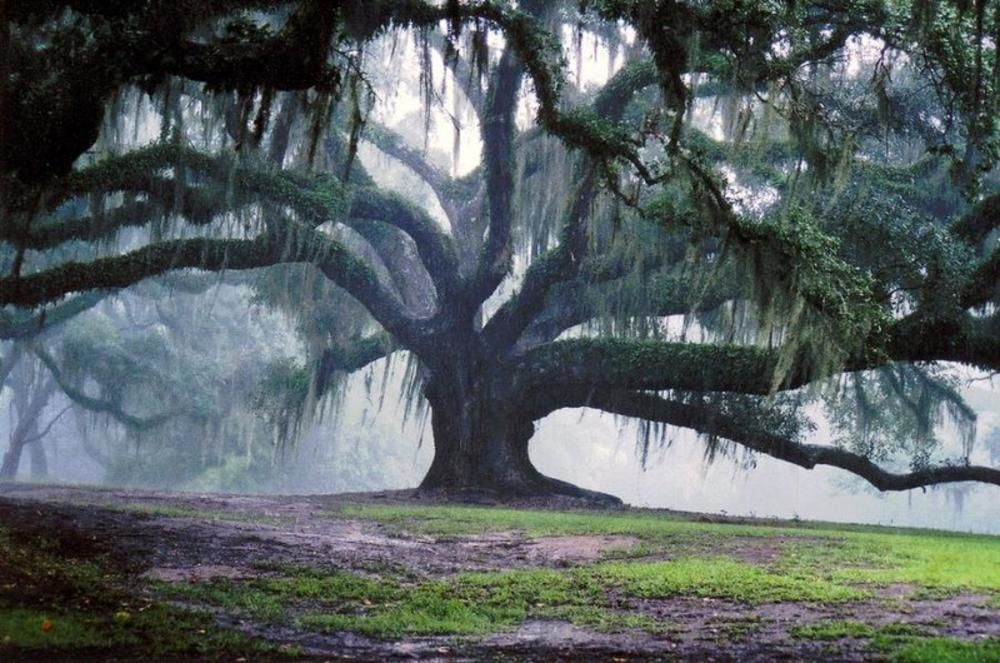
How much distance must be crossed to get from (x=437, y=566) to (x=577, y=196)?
24.3 ft

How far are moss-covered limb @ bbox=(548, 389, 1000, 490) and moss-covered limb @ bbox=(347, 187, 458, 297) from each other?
3.26 metres

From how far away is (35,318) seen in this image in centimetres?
2352

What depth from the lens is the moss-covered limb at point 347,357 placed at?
23.0 meters

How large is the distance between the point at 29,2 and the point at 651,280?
42.7 feet

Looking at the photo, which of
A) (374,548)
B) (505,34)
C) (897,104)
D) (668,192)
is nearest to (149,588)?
(374,548)

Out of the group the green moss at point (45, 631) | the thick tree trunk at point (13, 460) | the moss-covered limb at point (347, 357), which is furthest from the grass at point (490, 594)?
the thick tree trunk at point (13, 460)

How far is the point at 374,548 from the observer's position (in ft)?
36.7

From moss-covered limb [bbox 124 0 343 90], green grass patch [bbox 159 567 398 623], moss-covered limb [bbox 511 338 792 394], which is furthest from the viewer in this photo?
moss-covered limb [bbox 511 338 792 394]

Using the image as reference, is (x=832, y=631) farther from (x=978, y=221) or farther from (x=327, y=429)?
(x=327, y=429)

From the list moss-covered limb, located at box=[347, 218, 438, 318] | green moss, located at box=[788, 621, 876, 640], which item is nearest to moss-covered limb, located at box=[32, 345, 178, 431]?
moss-covered limb, located at box=[347, 218, 438, 318]

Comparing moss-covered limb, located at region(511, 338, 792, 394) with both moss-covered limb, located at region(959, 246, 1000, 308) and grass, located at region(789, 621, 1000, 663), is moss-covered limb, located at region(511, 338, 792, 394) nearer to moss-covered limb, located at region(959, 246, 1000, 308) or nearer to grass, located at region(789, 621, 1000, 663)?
moss-covered limb, located at region(959, 246, 1000, 308)

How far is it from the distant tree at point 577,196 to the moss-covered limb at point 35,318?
4.55 metres

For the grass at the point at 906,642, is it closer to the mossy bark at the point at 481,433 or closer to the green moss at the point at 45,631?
the green moss at the point at 45,631

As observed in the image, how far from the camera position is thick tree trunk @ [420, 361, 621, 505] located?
65.6ft
